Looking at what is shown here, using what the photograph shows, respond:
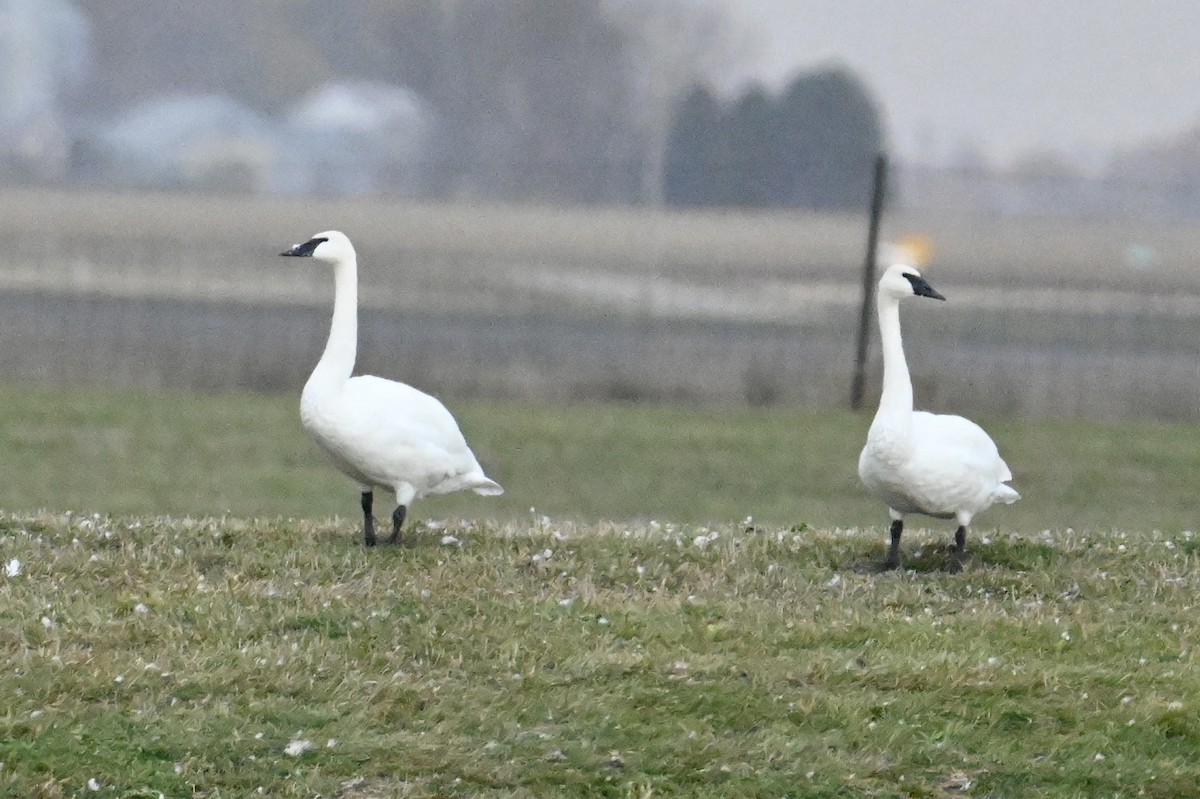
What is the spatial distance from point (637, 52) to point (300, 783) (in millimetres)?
42139

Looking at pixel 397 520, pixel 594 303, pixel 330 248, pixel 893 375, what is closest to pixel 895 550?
pixel 893 375

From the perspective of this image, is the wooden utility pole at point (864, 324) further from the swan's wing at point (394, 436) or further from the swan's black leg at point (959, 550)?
the swan's wing at point (394, 436)

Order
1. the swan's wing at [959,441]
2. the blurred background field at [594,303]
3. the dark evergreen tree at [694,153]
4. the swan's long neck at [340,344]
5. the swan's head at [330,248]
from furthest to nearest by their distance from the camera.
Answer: the dark evergreen tree at [694,153] → the blurred background field at [594,303] → the swan's head at [330,248] → the swan's long neck at [340,344] → the swan's wing at [959,441]

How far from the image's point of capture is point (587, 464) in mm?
14445

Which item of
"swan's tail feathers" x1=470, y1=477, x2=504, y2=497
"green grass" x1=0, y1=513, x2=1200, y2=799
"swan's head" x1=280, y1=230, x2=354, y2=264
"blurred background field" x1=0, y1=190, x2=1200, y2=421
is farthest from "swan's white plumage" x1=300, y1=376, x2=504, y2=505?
"blurred background field" x1=0, y1=190, x2=1200, y2=421

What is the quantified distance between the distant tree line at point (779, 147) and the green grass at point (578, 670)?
33404 mm

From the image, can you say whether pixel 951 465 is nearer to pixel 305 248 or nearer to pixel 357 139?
pixel 305 248

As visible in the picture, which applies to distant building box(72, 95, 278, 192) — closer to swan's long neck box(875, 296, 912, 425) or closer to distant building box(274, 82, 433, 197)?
distant building box(274, 82, 433, 197)

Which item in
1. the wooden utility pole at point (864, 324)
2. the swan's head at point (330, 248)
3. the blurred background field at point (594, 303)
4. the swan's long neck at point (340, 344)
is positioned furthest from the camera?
the blurred background field at point (594, 303)

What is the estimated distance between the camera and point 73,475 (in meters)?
13.3

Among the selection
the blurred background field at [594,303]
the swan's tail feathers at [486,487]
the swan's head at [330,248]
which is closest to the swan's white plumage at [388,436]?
the swan's tail feathers at [486,487]

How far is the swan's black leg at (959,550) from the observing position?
8.49 m

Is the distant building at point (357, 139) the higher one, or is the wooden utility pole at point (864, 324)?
the distant building at point (357, 139)

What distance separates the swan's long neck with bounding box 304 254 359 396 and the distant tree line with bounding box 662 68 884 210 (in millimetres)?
32651
